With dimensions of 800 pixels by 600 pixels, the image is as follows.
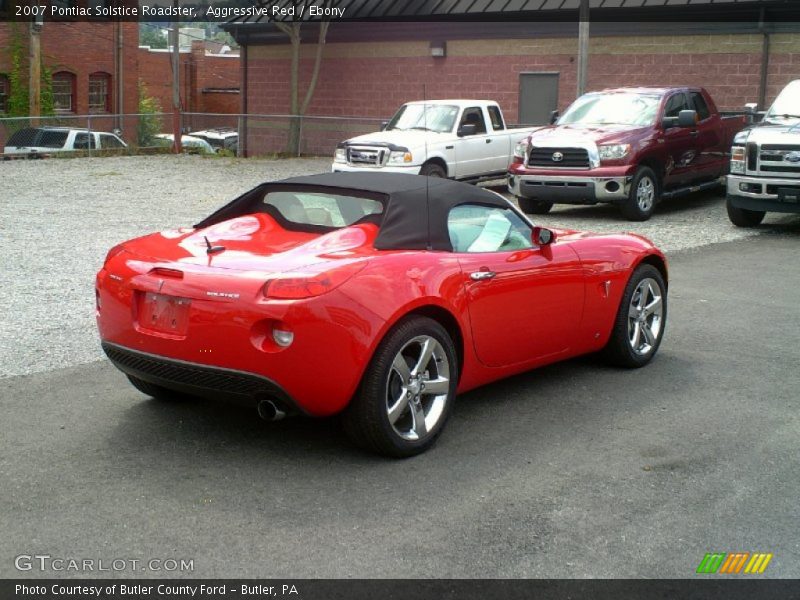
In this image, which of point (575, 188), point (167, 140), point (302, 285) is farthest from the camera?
point (167, 140)

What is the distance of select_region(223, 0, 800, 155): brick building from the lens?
2641 cm

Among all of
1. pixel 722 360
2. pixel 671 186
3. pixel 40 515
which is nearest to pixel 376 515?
pixel 40 515

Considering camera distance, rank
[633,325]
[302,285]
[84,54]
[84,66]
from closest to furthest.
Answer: [302,285] → [633,325] → [84,54] → [84,66]

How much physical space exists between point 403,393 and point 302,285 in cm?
77

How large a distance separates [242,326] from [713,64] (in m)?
23.8

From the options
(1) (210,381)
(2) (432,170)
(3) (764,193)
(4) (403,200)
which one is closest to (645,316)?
(4) (403,200)

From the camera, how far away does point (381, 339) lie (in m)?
5.51

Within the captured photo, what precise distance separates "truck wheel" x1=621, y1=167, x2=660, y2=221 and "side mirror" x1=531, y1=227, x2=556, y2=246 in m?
10.5

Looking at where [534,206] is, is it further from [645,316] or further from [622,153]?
[645,316]

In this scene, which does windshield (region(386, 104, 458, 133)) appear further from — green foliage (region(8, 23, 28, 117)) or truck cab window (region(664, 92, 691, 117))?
green foliage (region(8, 23, 28, 117))

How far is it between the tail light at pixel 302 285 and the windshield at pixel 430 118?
15689 mm

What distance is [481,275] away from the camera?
6195 millimetres

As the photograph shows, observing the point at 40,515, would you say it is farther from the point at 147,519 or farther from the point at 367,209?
the point at 367,209
